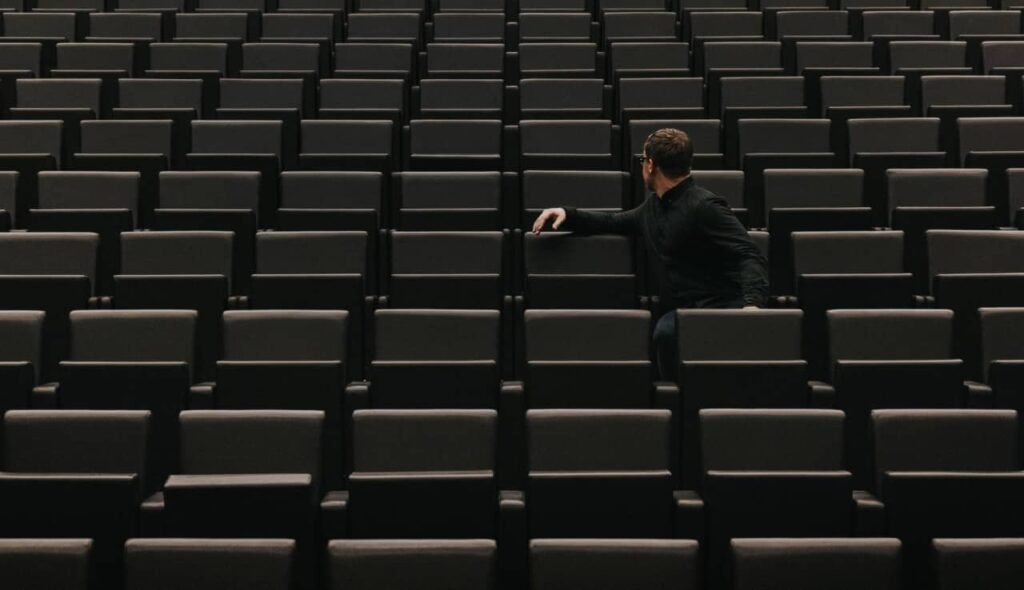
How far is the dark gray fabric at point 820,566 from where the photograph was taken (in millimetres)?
430

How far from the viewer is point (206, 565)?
1.41 feet

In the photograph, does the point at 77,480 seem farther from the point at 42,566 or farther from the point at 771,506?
the point at 771,506

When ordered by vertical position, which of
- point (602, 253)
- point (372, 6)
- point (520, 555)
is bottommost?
point (520, 555)

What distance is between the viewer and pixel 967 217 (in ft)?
2.30

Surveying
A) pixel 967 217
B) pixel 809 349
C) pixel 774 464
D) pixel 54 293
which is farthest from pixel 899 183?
pixel 54 293

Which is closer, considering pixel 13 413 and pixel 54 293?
pixel 13 413

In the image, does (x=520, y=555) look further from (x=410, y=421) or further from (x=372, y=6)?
(x=372, y=6)

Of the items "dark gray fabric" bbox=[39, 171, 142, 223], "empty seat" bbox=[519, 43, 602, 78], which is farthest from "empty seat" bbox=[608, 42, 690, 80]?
"dark gray fabric" bbox=[39, 171, 142, 223]

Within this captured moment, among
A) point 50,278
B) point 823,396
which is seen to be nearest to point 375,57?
point 50,278

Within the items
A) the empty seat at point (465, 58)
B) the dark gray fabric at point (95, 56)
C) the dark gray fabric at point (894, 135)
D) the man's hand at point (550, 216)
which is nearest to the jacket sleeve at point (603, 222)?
the man's hand at point (550, 216)

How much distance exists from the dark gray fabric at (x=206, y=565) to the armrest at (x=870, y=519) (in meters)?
0.20

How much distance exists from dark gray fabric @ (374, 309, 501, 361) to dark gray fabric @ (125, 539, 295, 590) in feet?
0.57

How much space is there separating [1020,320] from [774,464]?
6.1 inches

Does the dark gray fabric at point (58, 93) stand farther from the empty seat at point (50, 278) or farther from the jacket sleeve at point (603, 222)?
the jacket sleeve at point (603, 222)
